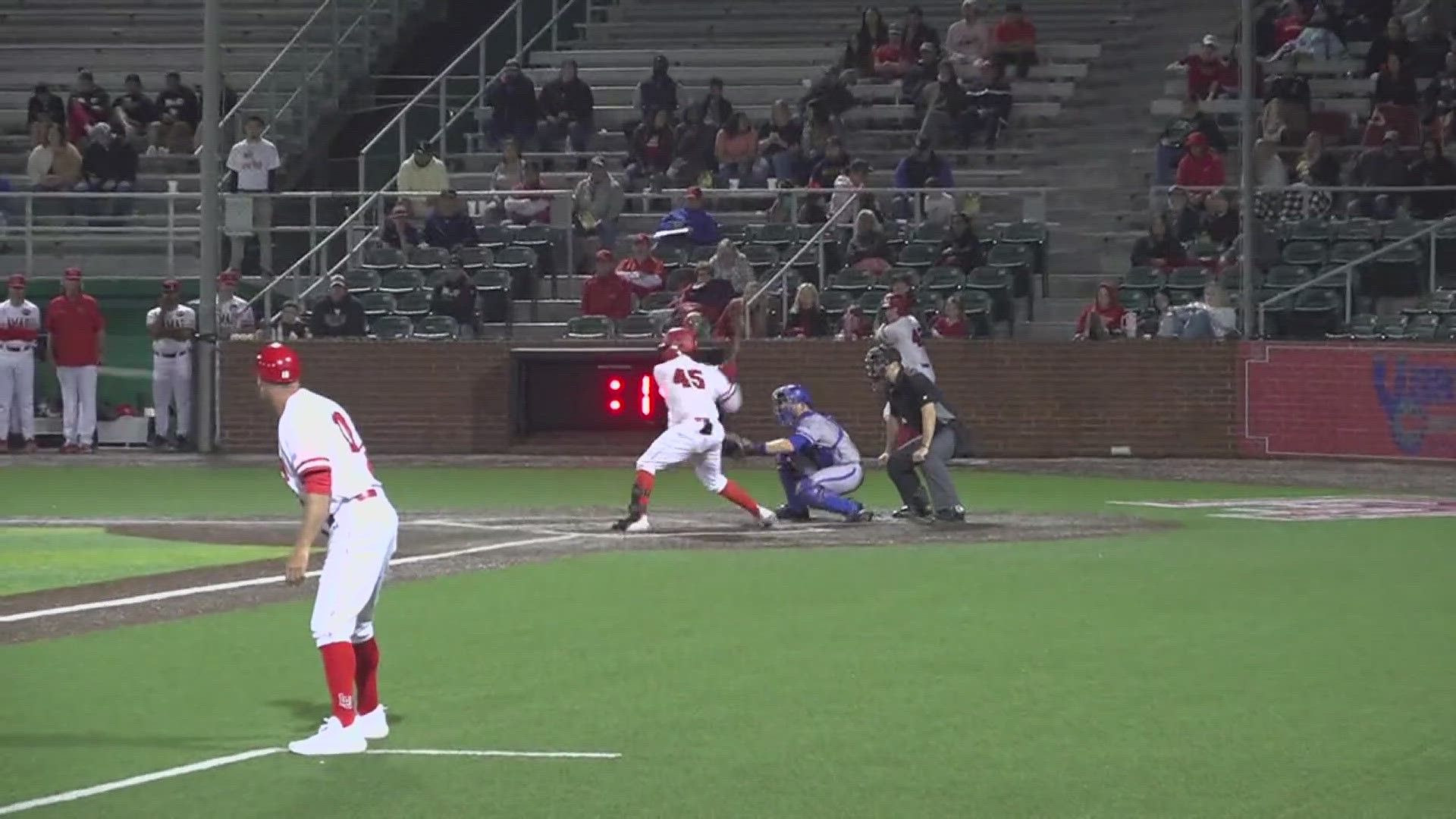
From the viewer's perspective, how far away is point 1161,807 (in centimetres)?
862

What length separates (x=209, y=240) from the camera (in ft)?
88.4

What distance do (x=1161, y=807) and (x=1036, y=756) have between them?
1025 mm

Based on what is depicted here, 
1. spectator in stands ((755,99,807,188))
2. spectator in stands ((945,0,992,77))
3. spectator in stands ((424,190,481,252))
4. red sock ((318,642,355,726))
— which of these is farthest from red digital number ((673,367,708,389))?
spectator in stands ((945,0,992,77))

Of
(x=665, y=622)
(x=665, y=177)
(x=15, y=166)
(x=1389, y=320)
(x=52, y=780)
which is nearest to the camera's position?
(x=52, y=780)

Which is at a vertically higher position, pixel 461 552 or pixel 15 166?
pixel 15 166

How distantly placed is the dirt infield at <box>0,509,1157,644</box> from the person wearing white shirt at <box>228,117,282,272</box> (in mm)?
10761

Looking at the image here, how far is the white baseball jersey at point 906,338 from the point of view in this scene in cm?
2433

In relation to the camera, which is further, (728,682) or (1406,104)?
(1406,104)

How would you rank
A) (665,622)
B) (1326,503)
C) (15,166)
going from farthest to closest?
1. (15,166)
2. (1326,503)
3. (665,622)

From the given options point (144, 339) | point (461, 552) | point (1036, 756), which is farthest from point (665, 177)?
point (1036, 756)

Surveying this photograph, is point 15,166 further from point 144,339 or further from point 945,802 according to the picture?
point 945,802

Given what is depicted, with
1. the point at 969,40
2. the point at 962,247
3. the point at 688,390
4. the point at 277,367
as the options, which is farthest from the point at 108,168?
the point at 277,367

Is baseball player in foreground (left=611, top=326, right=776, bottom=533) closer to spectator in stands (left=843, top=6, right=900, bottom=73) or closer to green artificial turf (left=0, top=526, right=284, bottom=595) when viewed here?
green artificial turf (left=0, top=526, right=284, bottom=595)

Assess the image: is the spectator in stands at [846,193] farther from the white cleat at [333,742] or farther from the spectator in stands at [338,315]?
the white cleat at [333,742]
